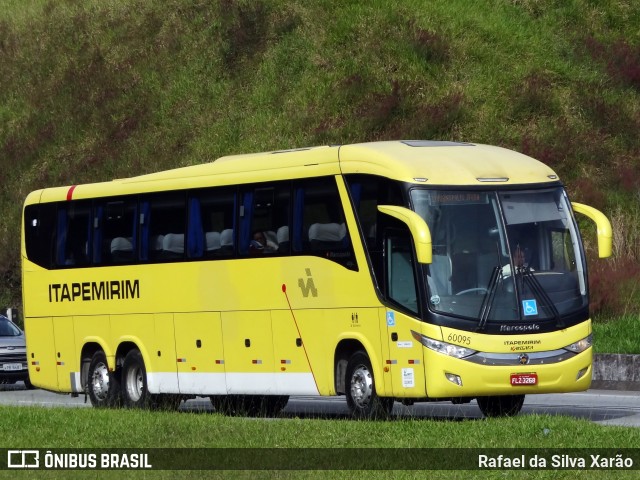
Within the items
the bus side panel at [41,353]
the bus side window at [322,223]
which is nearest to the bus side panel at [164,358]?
the bus side panel at [41,353]

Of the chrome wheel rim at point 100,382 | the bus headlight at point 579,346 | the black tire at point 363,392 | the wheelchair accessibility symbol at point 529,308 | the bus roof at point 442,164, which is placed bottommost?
the chrome wheel rim at point 100,382

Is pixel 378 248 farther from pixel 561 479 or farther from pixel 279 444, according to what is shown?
pixel 561 479

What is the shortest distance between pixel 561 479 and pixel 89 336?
1379 cm

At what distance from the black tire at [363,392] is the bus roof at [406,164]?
2.37 metres

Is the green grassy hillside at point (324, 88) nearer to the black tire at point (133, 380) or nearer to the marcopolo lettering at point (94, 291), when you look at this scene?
the marcopolo lettering at point (94, 291)

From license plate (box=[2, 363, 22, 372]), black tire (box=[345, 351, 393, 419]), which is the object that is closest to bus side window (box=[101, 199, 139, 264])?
black tire (box=[345, 351, 393, 419])

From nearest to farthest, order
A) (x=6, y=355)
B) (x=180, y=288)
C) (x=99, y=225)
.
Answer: (x=180, y=288)
(x=99, y=225)
(x=6, y=355)

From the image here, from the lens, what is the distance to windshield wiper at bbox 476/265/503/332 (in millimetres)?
17484

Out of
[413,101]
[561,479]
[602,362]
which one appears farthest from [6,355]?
[561,479]

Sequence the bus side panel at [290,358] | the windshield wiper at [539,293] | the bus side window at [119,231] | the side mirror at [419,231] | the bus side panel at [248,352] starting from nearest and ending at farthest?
the side mirror at [419,231] → the windshield wiper at [539,293] → the bus side panel at [290,358] → the bus side panel at [248,352] → the bus side window at [119,231]

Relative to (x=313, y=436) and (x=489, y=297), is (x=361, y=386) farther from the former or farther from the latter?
(x=313, y=436)

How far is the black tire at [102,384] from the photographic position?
2338 cm

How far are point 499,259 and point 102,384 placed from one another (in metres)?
8.33

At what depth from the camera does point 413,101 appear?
44.6 meters
